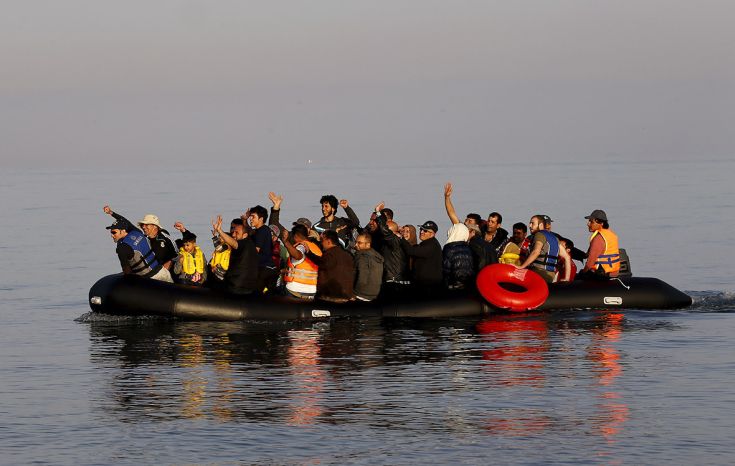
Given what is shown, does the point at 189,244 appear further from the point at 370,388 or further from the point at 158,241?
the point at 370,388

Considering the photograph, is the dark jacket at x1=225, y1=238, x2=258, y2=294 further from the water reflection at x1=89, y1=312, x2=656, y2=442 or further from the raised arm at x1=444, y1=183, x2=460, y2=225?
the raised arm at x1=444, y1=183, x2=460, y2=225

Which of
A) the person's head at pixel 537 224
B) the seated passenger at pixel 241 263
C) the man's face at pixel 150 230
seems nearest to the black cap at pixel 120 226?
the man's face at pixel 150 230

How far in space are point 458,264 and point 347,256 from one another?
181 cm

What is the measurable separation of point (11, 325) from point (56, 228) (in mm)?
26311

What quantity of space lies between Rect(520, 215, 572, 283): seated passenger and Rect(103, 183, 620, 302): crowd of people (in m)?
0.01

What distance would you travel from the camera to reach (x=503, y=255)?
61.8 ft

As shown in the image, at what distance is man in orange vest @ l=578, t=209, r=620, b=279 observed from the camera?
59.9 ft

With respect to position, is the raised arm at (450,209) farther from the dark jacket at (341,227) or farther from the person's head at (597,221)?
the person's head at (597,221)

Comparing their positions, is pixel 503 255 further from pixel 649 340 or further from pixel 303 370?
pixel 303 370

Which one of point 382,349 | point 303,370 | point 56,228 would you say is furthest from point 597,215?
point 56,228

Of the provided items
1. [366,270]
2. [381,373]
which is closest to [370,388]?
[381,373]

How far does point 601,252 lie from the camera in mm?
18641

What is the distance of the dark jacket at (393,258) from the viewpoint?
1867 cm

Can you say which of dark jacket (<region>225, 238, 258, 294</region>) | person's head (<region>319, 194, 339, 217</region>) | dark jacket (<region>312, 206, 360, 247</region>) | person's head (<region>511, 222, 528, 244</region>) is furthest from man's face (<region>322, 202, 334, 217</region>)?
person's head (<region>511, 222, 528, 244</region>)
